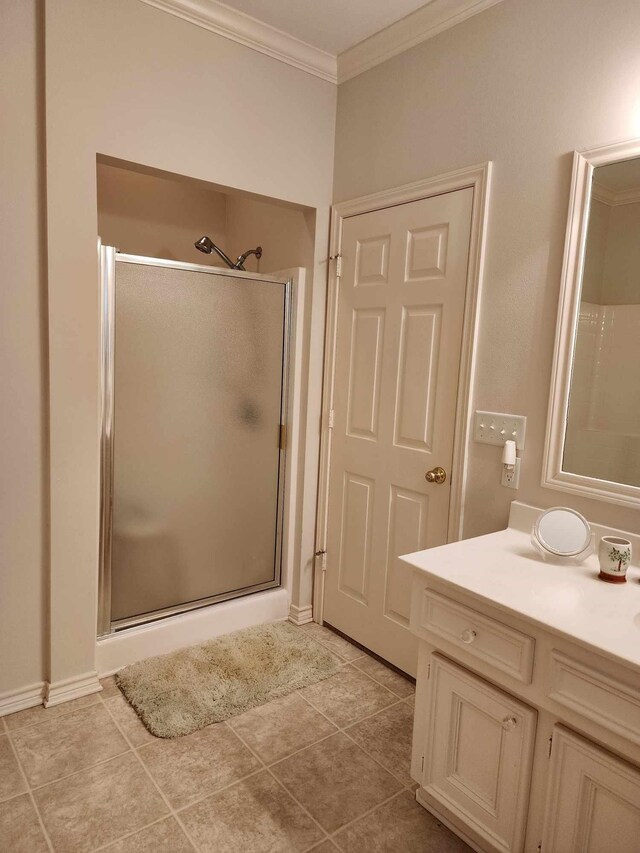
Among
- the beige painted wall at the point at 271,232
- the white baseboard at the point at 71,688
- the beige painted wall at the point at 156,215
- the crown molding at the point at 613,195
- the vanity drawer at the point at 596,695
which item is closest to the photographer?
the vanity drawer at the point at 596,695

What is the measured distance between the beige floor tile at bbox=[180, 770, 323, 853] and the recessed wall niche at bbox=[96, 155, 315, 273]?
2.11m

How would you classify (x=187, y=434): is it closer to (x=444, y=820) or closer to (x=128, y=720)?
(x=128, y=720)

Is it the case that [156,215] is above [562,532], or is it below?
above

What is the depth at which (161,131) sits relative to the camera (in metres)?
2.14

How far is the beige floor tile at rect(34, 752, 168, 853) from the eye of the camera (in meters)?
1.56

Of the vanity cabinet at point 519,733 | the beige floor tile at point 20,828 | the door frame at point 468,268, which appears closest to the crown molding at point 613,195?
the door frame at point 468,268

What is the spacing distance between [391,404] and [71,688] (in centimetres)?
164

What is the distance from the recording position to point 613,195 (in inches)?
65.2

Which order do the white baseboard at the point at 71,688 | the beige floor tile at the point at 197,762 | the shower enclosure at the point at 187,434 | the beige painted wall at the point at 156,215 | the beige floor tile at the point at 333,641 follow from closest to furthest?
1. the beige floor tile at the point at 197,762
2. the white baseboard at the point at 71,688
3. the shower enclosure at the point at 187,434
4. the beige floor tile at the point at 333,641
5. the beige painted wall at the point at 156,215

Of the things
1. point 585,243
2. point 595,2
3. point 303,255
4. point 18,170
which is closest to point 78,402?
point 18,170

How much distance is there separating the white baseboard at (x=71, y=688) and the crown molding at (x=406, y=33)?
269cm

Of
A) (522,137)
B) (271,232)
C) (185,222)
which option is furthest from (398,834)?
(185,222)

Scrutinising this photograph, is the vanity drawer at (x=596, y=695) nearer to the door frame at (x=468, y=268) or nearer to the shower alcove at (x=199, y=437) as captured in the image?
the door frame at (x=468, y=268)

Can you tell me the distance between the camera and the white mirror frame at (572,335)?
1652 millimetres
